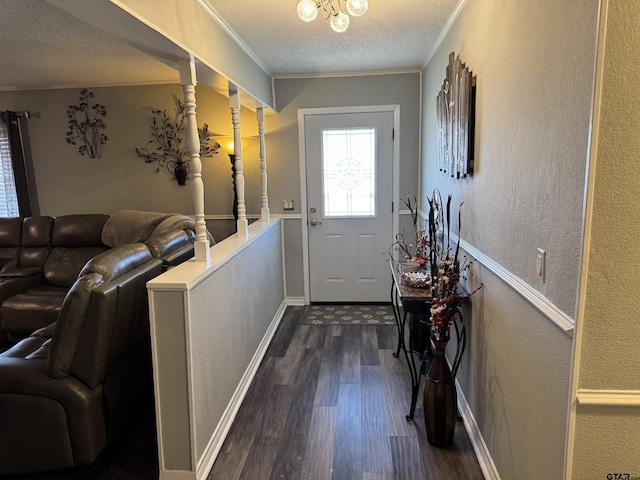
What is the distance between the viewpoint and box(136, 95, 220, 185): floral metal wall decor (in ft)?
14.2

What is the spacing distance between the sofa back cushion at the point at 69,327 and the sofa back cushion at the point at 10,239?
2804 millimetres

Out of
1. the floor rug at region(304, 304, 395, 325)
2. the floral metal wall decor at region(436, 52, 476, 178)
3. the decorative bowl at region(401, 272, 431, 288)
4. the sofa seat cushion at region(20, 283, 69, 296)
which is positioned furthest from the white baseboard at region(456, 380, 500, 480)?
the sofa seat cushion at region(20, 283, 69, 296)

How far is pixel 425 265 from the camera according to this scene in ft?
9.50

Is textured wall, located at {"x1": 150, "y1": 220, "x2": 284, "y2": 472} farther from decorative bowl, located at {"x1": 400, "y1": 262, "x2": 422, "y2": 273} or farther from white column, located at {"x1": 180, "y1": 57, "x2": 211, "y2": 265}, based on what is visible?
decorative bowl, located at {"x1": 400, "y1": 262, "x2": 422, "y2": 273}

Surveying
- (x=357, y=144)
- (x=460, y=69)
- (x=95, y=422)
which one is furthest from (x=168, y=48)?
(x=357, y=144)

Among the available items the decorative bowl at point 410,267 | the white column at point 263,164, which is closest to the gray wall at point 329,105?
the white column at point 263,164

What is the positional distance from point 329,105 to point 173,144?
1.66 meters

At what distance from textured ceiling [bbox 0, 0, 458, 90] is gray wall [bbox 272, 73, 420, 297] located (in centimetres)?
13

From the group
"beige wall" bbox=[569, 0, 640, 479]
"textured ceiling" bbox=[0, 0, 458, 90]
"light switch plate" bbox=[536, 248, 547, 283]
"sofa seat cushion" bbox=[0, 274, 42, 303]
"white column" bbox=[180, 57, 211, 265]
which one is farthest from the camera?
"sofa seat cushion" bbox=[0, 274, 42, 303]

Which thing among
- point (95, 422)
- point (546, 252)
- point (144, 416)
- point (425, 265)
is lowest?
point (144, 416)

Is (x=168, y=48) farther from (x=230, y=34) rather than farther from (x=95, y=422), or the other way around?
(x=95, y=422)

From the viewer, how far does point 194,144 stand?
215cm

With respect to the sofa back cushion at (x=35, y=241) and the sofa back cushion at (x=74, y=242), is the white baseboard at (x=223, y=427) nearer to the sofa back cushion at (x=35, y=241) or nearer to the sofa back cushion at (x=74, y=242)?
the sofa back cushion at (x=74, y=242)

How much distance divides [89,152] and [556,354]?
4.65m
